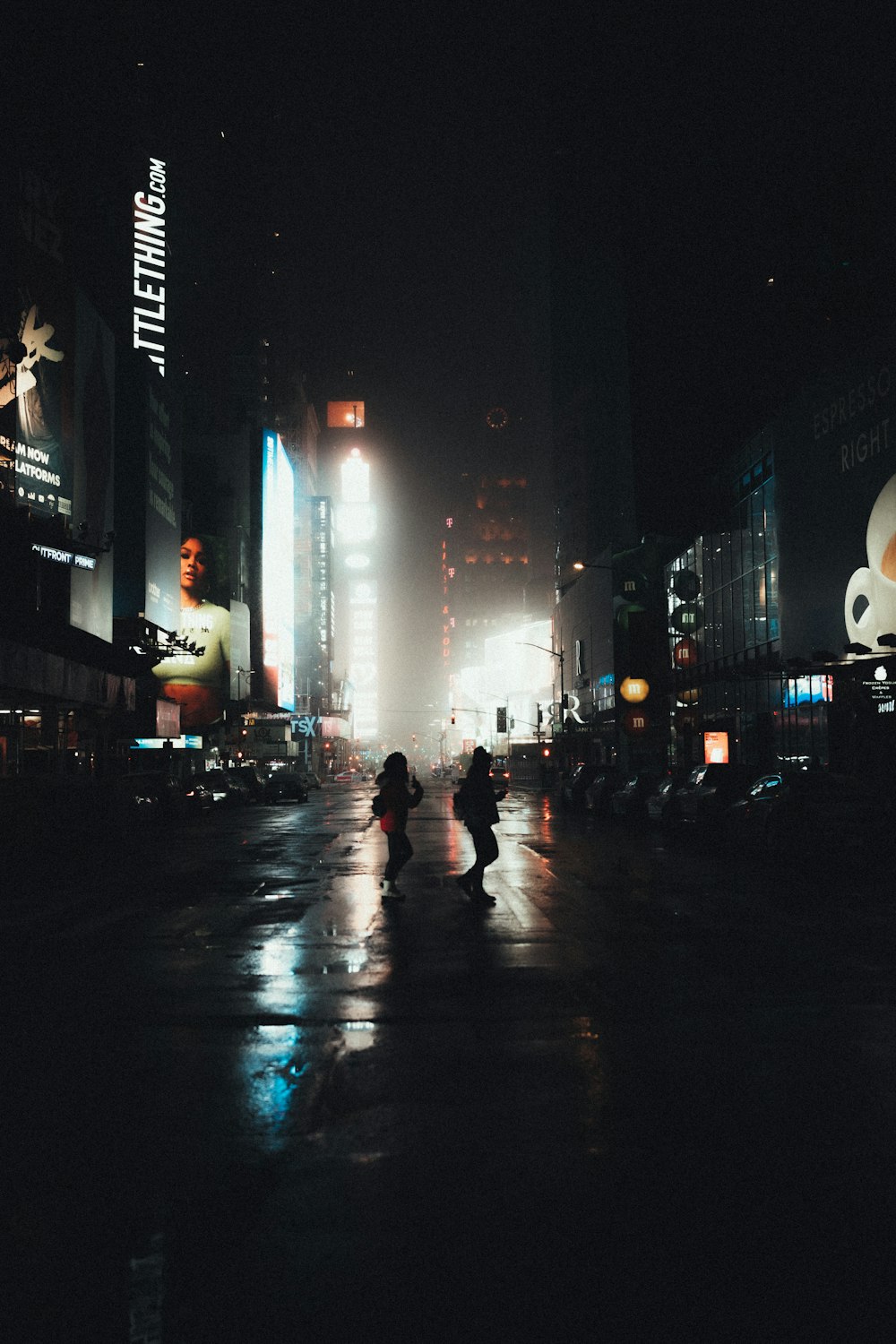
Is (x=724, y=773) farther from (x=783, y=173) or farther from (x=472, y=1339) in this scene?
(x=783, y=173)

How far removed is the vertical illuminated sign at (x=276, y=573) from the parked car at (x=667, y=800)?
225ft

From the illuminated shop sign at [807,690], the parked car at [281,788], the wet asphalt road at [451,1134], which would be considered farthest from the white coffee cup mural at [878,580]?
the parked car at [281,788]

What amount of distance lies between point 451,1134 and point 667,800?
82.8 ft

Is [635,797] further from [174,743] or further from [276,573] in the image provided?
[276,573]

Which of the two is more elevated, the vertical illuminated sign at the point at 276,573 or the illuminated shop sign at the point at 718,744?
the vertical illuminated sign at the point at 276,573

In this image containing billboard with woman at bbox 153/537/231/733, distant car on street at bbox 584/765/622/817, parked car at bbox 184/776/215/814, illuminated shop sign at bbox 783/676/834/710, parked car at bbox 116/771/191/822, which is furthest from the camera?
billboard with woman at bbox 153/537/231/733

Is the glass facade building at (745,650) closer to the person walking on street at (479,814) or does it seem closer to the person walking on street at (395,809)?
the person walking on street at (479,814)

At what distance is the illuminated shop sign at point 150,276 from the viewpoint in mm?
56344

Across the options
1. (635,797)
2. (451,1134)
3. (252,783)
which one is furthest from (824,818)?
(252,783)

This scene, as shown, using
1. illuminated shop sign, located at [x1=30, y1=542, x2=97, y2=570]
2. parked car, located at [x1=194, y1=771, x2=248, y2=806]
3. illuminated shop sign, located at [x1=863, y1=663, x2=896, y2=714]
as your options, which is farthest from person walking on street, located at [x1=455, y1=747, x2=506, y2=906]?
parked car, located at [x1=194, y1=771, x2=248, y2=806]

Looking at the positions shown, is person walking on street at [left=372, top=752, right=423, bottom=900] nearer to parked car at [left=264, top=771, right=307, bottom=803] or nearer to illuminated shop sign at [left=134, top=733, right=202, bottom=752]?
illuminated shop sign at [left=134, top=733, right=202, bottom=752]

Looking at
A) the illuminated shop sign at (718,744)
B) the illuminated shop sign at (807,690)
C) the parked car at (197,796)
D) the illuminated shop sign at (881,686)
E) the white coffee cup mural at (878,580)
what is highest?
the white coffee cup mural at (878,580)

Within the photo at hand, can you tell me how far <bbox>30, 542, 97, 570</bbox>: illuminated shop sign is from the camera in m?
33.9

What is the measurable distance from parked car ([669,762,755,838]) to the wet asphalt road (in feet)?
43.2
